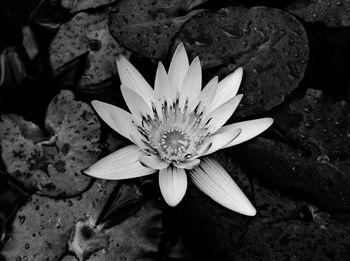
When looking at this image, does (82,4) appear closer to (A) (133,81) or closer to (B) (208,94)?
(A) (133,81)

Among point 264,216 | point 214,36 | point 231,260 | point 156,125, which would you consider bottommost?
point 231,260

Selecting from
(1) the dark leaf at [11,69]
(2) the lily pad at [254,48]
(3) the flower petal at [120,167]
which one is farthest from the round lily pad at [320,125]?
(1) the dark leaf at [11,69]

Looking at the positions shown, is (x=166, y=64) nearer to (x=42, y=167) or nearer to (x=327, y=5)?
(x=42, y=167)

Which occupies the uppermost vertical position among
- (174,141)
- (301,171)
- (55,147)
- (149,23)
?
(149,23)

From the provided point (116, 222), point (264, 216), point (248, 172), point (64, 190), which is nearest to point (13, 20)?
point (64, 190)

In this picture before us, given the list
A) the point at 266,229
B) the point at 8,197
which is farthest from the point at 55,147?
the point at 266,229

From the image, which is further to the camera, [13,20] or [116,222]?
[13,20]
